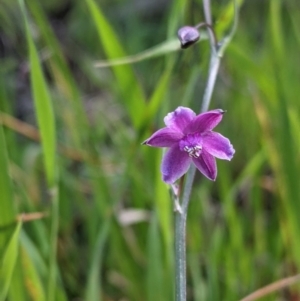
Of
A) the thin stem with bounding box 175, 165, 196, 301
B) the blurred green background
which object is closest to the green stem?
the blurred green background

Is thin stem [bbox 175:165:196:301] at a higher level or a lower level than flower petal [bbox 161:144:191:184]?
lower

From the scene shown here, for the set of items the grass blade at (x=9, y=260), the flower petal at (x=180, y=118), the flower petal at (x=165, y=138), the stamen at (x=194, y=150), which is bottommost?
the grass blade at (x=9, y=260)

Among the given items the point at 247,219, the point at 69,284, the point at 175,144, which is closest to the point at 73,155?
the point at 69,284

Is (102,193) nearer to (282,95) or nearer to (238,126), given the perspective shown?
(282,95)

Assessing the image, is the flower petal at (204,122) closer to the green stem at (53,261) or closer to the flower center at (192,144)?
the flower center at (192,144)

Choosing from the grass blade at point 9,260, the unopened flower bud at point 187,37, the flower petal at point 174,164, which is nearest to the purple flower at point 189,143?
the flower petal at point 174,164

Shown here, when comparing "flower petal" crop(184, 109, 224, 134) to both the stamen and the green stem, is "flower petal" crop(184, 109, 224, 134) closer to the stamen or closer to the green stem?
the stamen
